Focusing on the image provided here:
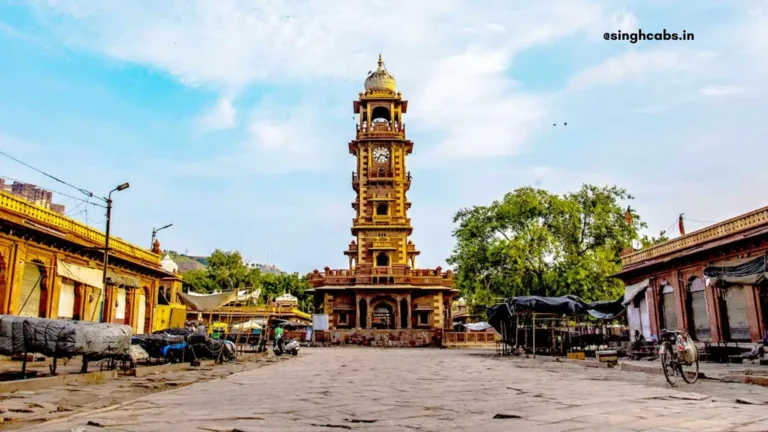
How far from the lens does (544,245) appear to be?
35750 millimetres

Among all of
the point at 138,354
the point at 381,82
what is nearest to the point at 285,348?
the point at 138,354

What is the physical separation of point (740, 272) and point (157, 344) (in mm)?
Answer: 17135

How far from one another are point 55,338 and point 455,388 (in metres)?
7.84

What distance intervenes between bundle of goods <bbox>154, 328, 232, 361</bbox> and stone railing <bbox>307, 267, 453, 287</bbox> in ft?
83.4

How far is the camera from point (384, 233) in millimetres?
48156

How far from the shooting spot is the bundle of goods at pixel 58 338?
10539mm

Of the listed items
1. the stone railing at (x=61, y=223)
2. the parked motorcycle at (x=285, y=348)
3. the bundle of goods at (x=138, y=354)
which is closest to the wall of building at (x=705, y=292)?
the parked motorcycle at (x=285, y=348)

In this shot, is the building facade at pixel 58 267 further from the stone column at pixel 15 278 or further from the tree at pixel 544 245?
the tree at pixel 544 245

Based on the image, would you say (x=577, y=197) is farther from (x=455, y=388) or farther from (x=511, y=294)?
(x=455, y=388)

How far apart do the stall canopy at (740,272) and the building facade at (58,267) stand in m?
18.7

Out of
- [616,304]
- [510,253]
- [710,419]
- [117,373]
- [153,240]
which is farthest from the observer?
[510,253]

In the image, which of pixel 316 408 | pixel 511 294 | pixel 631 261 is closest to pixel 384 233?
pixel 511 294

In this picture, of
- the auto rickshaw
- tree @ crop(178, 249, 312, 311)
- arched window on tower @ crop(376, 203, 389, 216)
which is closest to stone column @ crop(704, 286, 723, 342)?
the auto rickshaw

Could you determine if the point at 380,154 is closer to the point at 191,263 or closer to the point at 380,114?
the point at 380,114
